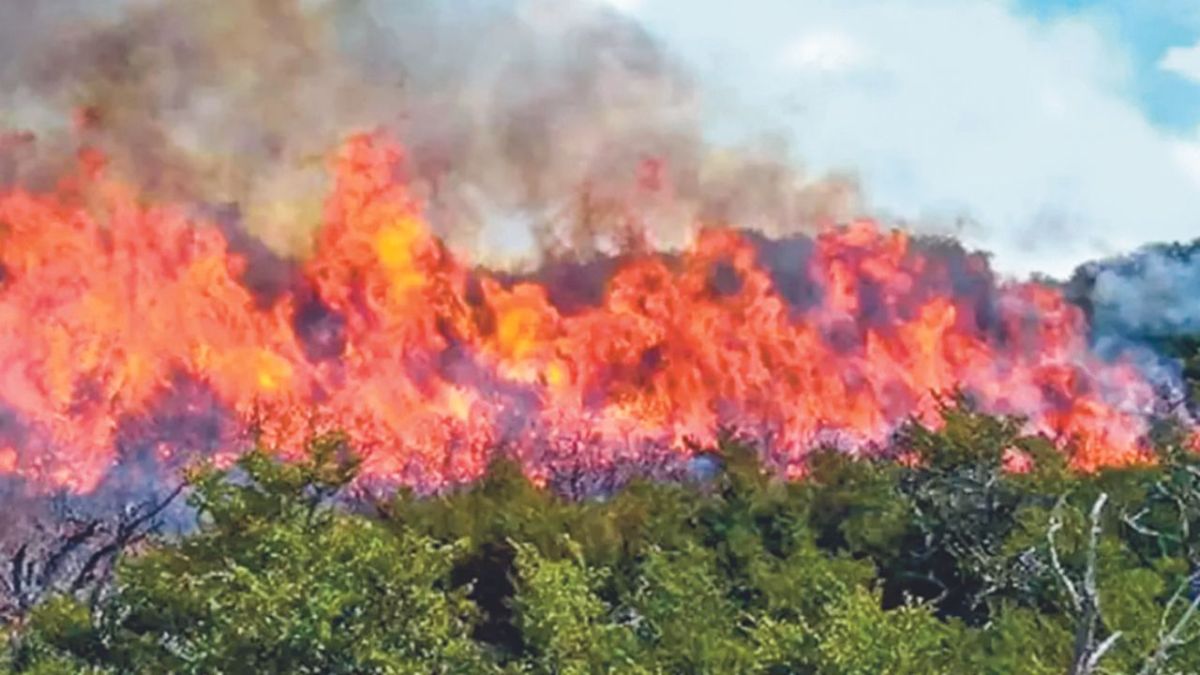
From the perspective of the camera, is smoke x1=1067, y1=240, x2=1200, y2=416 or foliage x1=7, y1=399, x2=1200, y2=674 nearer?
foliage x1=7, y1=399, x2=1200, y2=674

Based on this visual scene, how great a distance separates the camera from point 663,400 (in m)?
69.1

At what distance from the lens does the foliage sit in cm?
2261

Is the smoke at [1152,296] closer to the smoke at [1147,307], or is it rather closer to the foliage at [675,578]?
the smoke at [1147,307]

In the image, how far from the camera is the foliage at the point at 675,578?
22.6 meters

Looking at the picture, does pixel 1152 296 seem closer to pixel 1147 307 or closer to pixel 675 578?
pixel 1147 307

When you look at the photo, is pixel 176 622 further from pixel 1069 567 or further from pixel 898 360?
pixel 898 360

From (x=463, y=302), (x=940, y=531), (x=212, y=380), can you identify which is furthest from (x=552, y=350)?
(x=940, y=531)

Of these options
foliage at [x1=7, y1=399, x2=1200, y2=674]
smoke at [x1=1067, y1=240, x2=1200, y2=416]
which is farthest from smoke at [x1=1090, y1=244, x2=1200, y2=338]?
foliage at [x1=7, y1=399, x2=1200, y2=674]

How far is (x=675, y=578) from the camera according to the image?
28.8 metres

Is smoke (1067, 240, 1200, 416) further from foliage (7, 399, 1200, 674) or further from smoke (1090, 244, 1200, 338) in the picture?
foliage (7, 399, 1200, 674)

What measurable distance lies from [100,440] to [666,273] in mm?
23980

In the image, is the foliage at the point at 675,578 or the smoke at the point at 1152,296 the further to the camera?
the smoke at the point at 1152,296

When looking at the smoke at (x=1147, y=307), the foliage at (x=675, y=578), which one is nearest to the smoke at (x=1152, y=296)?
the smoke at (x=1147, y=307)

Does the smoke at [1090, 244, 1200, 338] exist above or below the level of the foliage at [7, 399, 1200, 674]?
above
